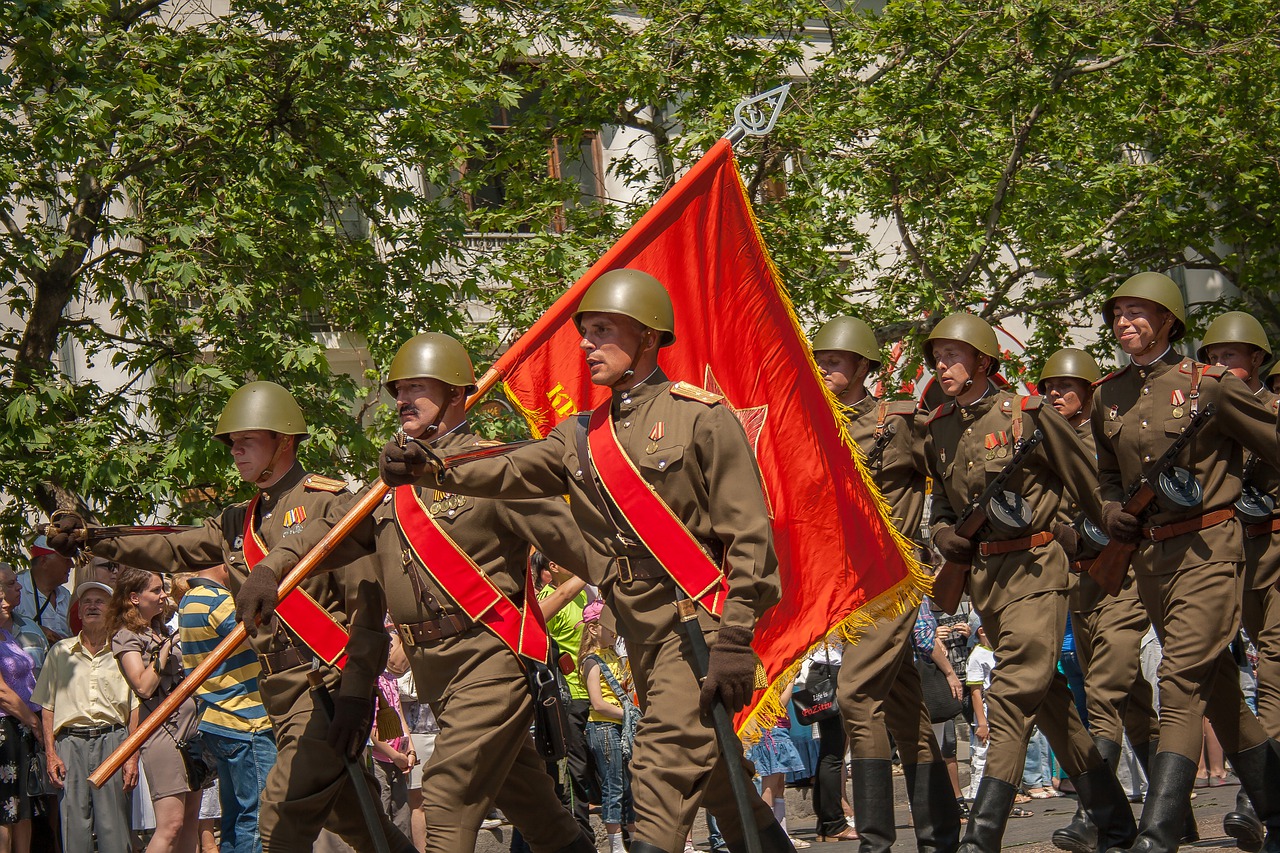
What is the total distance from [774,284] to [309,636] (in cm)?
261

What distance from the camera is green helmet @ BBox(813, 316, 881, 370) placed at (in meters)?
8.32

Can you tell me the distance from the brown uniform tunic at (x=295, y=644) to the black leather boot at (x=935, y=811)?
7.62 feet

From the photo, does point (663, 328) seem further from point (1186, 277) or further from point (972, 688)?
point (1186, 277)

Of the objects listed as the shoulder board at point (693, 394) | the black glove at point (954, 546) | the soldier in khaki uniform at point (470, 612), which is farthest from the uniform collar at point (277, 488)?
the black glove at point (954, 546)

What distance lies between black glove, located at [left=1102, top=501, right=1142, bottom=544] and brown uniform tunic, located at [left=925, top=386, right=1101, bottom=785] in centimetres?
23

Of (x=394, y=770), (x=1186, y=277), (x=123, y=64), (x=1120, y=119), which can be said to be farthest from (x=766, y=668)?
(x=1186, y=277)

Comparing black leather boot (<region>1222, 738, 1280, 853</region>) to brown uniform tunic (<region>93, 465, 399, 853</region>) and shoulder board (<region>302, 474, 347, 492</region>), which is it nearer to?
brown uniform tunic (<region>93, 465, 399, 853</region>)

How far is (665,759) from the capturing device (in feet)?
17.8

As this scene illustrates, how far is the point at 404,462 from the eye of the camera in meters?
5.44

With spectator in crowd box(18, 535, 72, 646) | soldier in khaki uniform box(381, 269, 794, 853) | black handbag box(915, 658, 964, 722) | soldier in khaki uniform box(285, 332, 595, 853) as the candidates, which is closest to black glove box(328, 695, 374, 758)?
soldier in khaki uniform box(285, 332, 595, 853)

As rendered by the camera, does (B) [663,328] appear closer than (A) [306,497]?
Yes

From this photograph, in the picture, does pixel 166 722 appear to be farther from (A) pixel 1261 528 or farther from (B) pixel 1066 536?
(A) pixel 1261 528

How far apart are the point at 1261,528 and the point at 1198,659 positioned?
1.09 meters

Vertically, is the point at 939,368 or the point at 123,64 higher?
the point at 123,64
